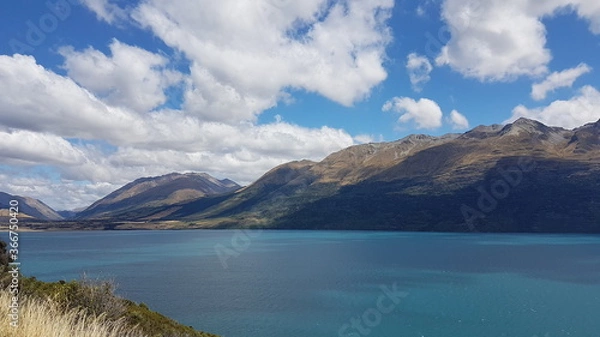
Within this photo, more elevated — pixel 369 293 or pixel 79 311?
pixel 79 311

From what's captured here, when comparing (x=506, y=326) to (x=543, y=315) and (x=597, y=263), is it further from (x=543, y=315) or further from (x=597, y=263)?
(x=597, y=263)

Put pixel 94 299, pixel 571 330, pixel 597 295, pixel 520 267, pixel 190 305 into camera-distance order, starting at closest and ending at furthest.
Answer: pixel 94 299
pixel 571 330
pixel 190 305
pixel 597 295
pixel 520 267

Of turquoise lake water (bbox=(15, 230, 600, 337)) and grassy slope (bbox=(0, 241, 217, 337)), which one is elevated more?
grassy slope (bbox=(0, 241, 217, 337))

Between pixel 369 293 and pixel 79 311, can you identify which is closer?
pixel 79 311

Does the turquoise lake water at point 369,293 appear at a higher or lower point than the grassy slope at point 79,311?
lower

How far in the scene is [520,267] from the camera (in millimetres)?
104875

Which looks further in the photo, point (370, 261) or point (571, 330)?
point (370, 261)

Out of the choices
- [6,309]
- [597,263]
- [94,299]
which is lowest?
[597,263]

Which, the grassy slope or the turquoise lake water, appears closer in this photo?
the grassy slope

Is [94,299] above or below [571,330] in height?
above

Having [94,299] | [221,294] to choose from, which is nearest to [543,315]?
[221,294]

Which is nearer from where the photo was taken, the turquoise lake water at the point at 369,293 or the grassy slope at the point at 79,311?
the grassy slope at the point at 79,311

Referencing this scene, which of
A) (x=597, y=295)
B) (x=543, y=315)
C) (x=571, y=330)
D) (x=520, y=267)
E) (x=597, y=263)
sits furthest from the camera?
(x=597, y=263)

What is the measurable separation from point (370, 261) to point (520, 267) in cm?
3848
